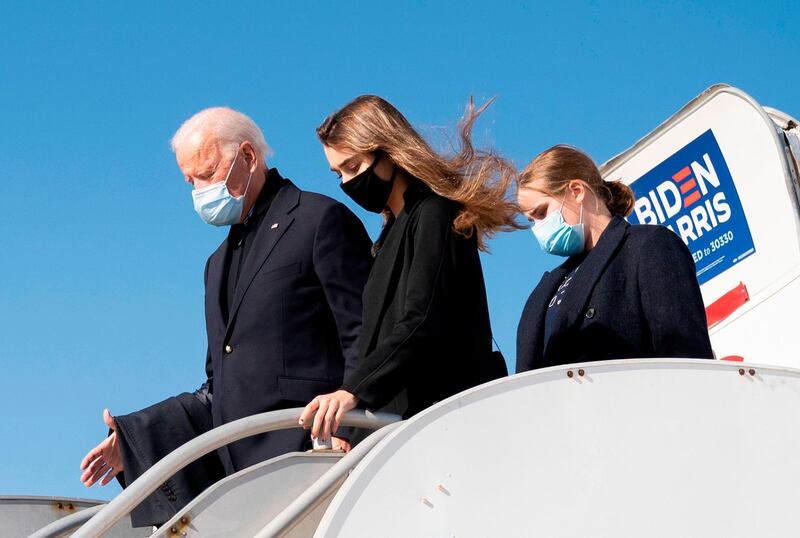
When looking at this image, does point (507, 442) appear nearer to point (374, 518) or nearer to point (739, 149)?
point (374, 518)

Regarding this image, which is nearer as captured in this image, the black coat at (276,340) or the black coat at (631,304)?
the black coat at (631,304)

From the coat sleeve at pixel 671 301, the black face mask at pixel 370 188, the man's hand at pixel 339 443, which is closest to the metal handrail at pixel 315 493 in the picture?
the man's hand at pixel 339 443

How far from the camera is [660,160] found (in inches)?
292

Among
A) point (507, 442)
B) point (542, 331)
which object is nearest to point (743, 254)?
point (542, 331)

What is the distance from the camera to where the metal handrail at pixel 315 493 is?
11.0 feet

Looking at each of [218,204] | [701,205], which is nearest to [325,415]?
[218,204]

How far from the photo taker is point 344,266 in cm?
457

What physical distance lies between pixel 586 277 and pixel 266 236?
3.95 feet

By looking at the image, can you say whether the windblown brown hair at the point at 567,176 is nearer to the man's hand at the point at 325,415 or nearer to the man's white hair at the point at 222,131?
the man's white hair at the point at 222,131

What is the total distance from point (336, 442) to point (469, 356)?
0.57 metres

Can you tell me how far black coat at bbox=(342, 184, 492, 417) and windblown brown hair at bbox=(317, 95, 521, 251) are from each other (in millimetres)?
62

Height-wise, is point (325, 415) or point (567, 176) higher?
point (567, 176)

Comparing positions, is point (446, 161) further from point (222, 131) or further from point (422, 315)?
point (222, 131)

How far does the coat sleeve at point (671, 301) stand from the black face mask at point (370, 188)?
900 mm
